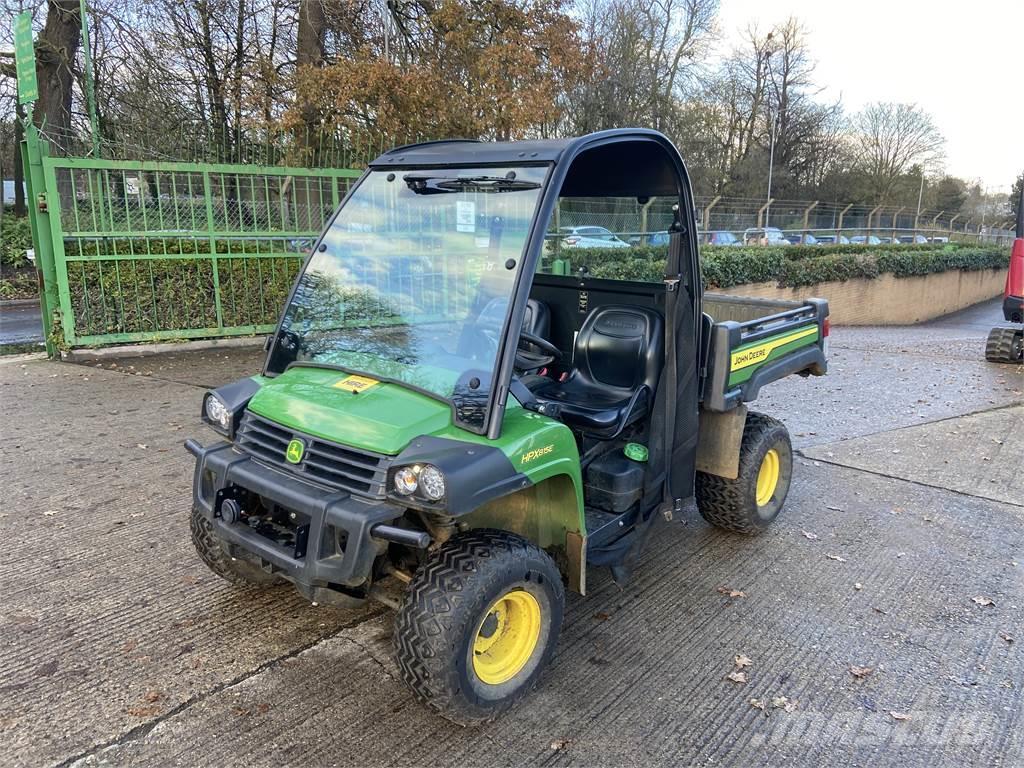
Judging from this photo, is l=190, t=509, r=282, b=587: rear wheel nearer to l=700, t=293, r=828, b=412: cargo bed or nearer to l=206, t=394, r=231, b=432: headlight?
l=206, t=394, r=231, b=432: headlight

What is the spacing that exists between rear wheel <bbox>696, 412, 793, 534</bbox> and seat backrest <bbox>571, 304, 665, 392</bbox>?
0.80 metres

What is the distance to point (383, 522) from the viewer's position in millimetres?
2365

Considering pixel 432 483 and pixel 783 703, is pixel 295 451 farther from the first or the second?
pixel 783 703

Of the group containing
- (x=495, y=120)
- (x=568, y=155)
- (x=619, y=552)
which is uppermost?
(x=495, y=120)

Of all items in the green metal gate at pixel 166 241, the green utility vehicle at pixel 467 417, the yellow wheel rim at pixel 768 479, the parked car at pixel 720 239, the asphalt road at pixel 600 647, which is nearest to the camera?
the green utility vehicle at pixel 467 417

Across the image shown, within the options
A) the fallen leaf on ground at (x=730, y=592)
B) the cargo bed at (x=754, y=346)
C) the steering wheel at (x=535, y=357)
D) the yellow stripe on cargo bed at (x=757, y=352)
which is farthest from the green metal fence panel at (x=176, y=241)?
the fallen leaf on ground at (x=730, y=592)

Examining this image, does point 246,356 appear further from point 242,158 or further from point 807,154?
point 807,154

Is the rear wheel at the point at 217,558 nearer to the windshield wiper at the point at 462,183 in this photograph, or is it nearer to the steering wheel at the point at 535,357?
the steering wheel at the point at 535,357

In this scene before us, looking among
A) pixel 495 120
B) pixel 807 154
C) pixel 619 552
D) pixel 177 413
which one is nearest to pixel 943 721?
pixel 619 552

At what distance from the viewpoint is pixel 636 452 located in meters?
3.40

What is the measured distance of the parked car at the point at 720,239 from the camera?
1781cm

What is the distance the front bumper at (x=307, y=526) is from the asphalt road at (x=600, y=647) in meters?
0.54

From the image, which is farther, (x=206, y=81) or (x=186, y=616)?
(x=206, y=81)

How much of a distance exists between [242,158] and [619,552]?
757 centimetres
